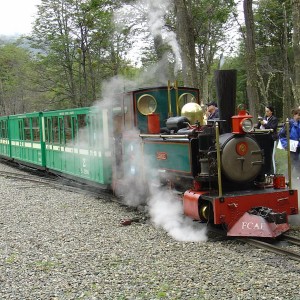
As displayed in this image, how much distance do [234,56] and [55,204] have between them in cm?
2835

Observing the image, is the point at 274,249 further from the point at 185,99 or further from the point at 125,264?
the point at 185,99

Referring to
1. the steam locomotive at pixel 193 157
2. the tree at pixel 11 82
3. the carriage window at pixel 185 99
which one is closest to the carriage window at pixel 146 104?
the steam locomotive at pixel 193 157

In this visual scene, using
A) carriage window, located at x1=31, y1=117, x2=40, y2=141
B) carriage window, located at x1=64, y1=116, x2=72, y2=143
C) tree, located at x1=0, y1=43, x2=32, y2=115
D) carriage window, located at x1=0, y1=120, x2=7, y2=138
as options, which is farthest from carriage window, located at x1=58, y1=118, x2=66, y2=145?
tree, located at x1=0, y1=43, x2=32, y2=115

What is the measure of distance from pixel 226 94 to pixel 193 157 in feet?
3.14

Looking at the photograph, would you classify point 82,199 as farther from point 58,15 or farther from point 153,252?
point 58,15

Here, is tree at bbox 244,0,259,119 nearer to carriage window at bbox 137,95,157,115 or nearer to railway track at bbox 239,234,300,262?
carriage window at bbox 137,95,157,115

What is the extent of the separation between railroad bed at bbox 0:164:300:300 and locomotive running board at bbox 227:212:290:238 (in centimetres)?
18

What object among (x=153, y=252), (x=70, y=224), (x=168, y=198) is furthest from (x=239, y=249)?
(x=70, y=224)

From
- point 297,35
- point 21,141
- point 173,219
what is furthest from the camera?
point 21,141

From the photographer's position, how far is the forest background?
39.4 feet

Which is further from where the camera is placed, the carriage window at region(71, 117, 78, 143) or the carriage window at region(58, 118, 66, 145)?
the carriage window at region(58, 118, 66, 145)

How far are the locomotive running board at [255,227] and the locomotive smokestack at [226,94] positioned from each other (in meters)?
1.27

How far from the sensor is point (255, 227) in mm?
5715

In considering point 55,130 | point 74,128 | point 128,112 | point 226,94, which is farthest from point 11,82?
point 226,94
